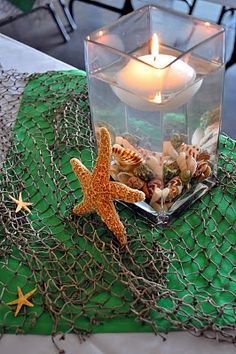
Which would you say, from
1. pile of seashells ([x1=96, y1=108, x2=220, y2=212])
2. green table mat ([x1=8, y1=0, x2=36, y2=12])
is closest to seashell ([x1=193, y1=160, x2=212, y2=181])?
pile of seashells ([x1=96, y1=108, x2=220, y2=212])

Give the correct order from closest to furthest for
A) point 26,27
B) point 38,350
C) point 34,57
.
Result: point 38,350
point 34,57
point 26,27

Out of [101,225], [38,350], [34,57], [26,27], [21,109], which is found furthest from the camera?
[26,27]

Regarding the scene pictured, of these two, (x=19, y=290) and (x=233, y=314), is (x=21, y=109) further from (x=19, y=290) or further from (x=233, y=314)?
(x=233, y=314)

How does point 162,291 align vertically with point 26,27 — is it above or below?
above

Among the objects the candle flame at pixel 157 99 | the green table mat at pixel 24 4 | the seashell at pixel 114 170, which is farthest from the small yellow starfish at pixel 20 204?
the green table mat at pixel 24 4

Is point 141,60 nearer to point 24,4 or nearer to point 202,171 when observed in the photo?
point 202,171

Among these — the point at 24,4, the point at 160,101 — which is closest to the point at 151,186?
the point at 160,101

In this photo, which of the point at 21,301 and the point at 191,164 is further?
the point at 191,164

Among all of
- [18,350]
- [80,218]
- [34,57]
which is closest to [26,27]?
[34,57]
